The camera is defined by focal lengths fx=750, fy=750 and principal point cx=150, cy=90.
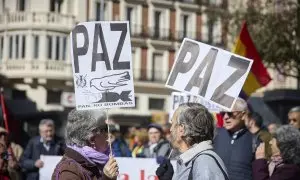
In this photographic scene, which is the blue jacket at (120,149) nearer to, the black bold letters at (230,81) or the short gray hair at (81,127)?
the black bold letters at (230,81)

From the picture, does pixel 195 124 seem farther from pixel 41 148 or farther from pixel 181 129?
pixel 41 148

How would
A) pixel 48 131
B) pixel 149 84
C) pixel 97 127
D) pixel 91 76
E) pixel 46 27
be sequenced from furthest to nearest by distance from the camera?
pixel 149 84 < pixel 46 27 < pixel 48 131 < pixel 91 76 < pixel 97 127

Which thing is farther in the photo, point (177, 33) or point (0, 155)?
point (177, 33)

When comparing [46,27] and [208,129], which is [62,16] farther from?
[208,129]

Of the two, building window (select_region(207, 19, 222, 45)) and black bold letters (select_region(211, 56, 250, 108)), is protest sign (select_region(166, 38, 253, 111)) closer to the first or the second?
black bold letters (select_region(211, 56, 250, 108))

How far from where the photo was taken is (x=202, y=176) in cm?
446

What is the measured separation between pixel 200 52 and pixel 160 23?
4209cm

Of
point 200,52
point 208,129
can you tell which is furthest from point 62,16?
point 208,129

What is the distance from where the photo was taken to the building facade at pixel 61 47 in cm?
4294

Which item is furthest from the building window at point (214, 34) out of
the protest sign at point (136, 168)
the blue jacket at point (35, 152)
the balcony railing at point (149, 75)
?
the protest sign at point (136, 168)

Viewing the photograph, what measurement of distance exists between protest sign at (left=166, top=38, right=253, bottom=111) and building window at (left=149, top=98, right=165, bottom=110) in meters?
40.0

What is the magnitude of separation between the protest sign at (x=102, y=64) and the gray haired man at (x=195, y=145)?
167cm

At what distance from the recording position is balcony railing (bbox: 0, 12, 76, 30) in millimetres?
43250

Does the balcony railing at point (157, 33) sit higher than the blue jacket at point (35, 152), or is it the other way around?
the balcony railing at point (157, 33)
